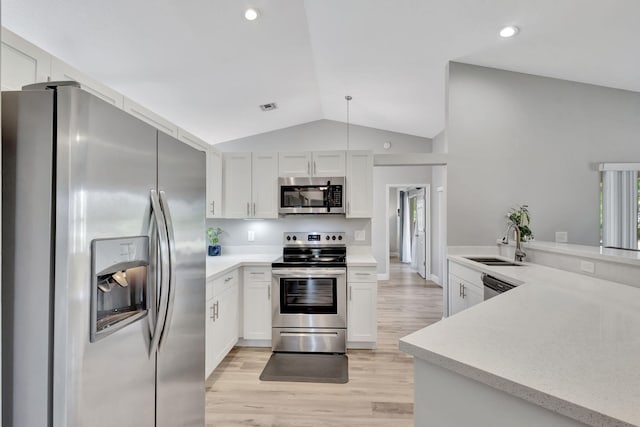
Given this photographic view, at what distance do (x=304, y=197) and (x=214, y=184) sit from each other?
0.97 meters

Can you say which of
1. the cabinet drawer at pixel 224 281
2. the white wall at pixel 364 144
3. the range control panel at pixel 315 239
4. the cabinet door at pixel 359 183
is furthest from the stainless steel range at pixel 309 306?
the white wall at pixel 364 144

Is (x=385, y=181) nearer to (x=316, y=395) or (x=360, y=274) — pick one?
(x=360, y=274)

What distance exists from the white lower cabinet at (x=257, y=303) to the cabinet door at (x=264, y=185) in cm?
70

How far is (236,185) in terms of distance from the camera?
3.57 m

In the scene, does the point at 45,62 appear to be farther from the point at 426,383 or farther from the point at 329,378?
the point at 329,378

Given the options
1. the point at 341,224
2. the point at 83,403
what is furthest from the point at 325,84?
the point at 83,403

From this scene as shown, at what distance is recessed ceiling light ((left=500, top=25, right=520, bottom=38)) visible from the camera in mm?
2674

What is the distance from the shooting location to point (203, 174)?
1725mm

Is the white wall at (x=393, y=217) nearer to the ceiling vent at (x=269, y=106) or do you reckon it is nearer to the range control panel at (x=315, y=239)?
the ceiling vent at (x=269, y=106)

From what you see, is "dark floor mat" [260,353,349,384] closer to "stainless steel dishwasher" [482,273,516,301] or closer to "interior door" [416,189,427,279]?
"stainless steel dishwasher" [482,273,516,301]

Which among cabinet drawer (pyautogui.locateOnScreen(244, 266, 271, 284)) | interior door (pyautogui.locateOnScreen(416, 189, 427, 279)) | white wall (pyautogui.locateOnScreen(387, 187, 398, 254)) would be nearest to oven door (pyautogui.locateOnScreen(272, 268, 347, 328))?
cabinet drawer (pyautogui.locateOnScreen(244, 266, 271, 284))

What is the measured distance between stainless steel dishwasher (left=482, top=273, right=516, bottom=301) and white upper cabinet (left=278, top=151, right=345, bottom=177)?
1.76m

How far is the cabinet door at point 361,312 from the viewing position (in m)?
3.10

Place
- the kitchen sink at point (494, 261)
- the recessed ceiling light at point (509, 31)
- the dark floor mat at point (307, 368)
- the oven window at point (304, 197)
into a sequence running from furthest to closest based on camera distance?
1. the oven window at point (304, 197)
2. the kitchen sink at point (494, 261)
3. the recessed ceiling light at point (509, 31)
4. the dark floor mat at point (307, 368)
